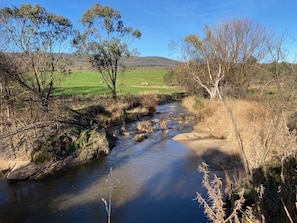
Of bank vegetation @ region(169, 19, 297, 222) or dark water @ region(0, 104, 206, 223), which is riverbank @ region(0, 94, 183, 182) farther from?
bank vegetation @ region(169, 19, 297, 222)

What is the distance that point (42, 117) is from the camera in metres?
14.9

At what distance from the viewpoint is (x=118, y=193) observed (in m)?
10.1

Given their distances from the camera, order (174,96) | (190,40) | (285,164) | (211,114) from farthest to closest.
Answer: (174,96) → (190,40) → (211,114) → (285,164)

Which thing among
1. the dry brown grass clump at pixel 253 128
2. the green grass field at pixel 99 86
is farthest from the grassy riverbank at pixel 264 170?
the green grass field at pixel 99 86

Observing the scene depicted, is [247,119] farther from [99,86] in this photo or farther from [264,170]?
[99,86]

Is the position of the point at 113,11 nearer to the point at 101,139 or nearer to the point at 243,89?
the point at 243,89

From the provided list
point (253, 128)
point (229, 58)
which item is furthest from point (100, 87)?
point (253, 128)

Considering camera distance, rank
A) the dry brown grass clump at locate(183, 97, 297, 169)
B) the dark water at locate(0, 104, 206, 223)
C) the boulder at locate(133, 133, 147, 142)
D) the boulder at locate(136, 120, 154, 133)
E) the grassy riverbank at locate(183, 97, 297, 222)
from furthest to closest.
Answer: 1. the boulder at locate(136, 120, 154, 133)
2. the boulder at locate(133, 133, 147, 142)
3. the dark water at locate(0, 104, 206, 223)
4. the dry brown grass clump at locate(183, 97, 297, 169)
5. the grassy riverbank at locate(183, 97, 297, 222)

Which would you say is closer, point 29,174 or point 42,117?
point 29,174

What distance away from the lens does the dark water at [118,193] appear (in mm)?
8625

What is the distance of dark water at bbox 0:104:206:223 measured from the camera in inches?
340

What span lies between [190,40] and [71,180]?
91.8 feet

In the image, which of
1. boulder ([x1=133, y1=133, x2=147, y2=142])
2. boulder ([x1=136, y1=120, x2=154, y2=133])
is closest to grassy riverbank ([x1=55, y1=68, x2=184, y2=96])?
boulder ([x1=136, y1=120, x2=154, y2=133])

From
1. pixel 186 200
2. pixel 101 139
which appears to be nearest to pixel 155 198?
pixel 186 200
